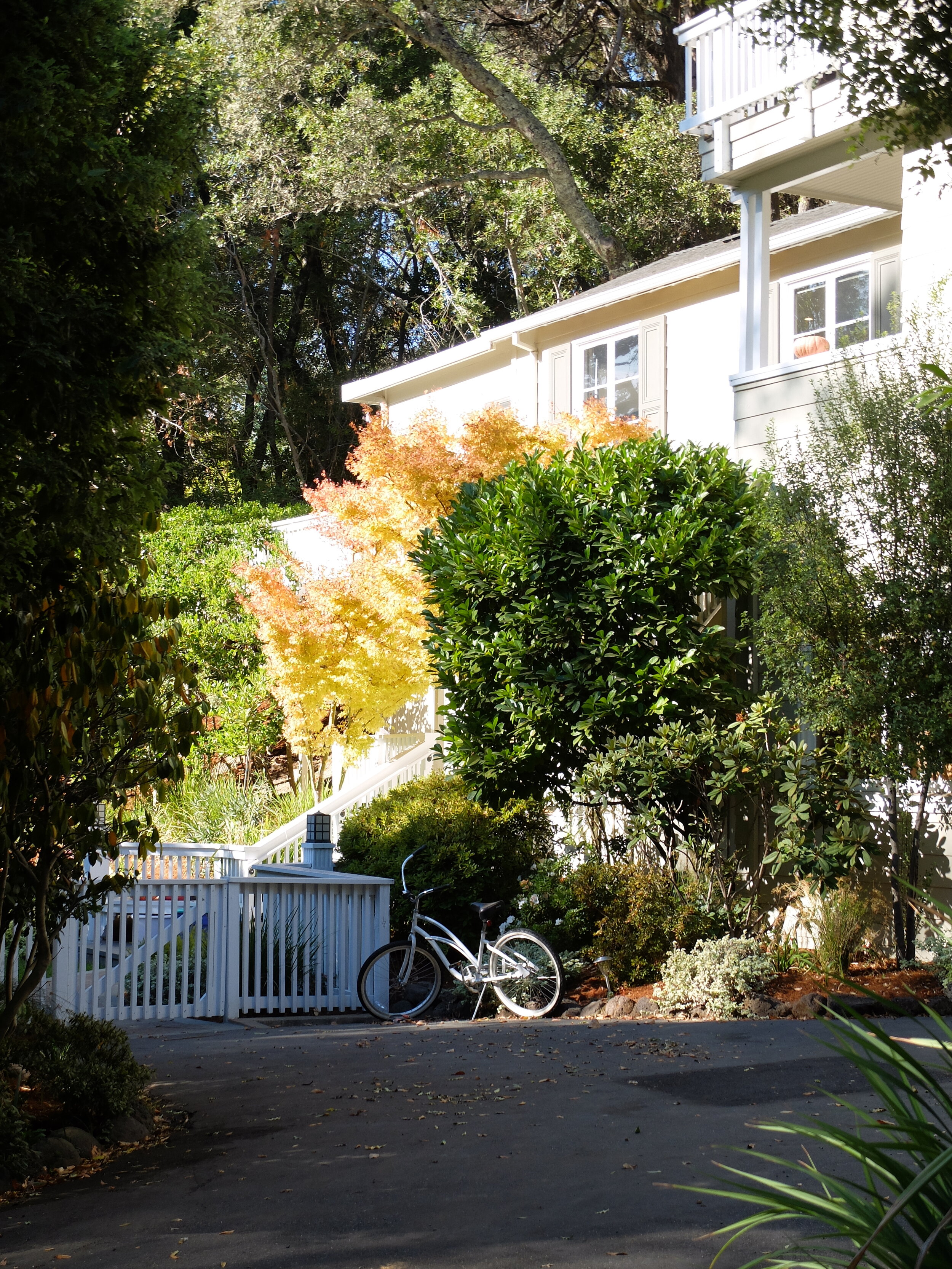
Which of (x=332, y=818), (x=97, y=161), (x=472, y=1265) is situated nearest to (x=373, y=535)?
(x=332, y=818)

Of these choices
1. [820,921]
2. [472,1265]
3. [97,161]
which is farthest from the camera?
[820,921]

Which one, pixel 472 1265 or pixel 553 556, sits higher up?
pixel 553 556

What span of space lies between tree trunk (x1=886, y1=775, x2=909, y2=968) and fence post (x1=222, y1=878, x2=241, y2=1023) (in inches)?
204

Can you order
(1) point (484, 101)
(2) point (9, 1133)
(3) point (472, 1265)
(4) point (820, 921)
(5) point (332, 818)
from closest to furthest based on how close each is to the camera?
(3) point (472, 1265) < (2) point (9, 1133) < (4) point (820, 921) < (5) point (332, 818) < (1) point (484, 101)

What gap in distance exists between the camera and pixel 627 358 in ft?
60.2

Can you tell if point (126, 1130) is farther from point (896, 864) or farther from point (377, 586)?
point (377, 586)

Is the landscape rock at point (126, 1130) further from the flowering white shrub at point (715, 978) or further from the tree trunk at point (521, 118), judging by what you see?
the tree trunk at point (521, 118)

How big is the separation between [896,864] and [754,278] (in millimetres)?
6313

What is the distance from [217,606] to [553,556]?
10893 mm

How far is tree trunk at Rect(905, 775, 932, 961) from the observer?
952cm

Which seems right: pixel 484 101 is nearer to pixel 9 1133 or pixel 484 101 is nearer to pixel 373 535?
pixel 373 535

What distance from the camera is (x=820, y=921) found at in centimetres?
1023

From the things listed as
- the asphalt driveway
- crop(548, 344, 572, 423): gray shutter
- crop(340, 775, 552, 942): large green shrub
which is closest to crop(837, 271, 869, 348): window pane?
crop(548, 344, 572, 423): gray shutter

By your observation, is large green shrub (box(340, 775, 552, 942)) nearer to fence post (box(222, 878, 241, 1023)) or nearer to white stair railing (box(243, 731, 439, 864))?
white stair railing (box(243, 731, 439, 864))
